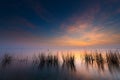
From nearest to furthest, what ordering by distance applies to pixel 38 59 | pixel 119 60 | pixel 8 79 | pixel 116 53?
pixel 8 79 < pixel 119 60 < pixel 116 53 < pixel 38 59

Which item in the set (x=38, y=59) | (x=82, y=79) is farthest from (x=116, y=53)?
(x=38, y=59)

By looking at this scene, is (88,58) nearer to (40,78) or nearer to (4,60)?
(40,78)

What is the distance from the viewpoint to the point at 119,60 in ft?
58.9

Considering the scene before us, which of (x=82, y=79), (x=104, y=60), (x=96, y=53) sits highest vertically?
(x=96, y=53)

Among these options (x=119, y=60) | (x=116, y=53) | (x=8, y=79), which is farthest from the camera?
(x=116, y=53)

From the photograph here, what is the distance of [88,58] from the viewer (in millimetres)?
21875

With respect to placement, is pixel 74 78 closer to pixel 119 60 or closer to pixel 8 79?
pixel 8 79

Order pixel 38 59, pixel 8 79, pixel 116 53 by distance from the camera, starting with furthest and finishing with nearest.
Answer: pixel 38 59, pixel 116 53, pixel 8 79

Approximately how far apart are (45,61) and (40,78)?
8773 millimetres

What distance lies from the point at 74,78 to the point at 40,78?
358 cm

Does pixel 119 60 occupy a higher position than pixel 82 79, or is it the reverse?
pixel 119 60

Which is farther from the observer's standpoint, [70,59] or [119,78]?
[70,59]

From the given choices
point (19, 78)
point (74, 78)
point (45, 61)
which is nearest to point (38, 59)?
point (45, 61)

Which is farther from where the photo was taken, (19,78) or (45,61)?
(45,61)
